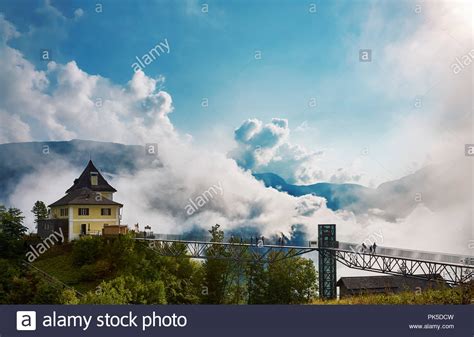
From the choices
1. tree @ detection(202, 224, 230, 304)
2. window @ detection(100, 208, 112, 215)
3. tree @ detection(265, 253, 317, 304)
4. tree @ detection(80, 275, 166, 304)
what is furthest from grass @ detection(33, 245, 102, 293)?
tree @ detection(265, 253, 317, 304)

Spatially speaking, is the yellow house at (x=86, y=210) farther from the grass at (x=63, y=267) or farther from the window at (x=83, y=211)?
the grass at (x=63, y=267)

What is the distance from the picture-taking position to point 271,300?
35.5 metres

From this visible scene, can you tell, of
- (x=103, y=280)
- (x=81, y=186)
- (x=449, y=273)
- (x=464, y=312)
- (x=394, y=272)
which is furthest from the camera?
(x=81, y=186)

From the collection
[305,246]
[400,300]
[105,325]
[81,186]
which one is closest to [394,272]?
[305,246]

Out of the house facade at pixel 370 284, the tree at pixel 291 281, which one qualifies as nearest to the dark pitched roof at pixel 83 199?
the tree at pixel 291 281

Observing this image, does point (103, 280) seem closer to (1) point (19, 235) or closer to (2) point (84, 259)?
(2) point (84, 259)

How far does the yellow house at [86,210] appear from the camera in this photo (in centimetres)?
3228

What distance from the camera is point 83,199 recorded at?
32938mm

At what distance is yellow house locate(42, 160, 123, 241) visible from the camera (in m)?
32.3

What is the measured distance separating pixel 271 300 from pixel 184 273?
6.40 meters

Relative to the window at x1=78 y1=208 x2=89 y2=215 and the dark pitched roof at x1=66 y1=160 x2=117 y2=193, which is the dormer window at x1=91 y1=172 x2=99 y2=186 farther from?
the window at x1=78 y1=208 x2=89 y2=215

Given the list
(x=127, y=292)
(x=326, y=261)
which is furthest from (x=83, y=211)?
(x=326, y=261)

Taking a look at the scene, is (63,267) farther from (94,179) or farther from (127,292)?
(94,179)

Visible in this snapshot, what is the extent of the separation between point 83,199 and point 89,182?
279cm
